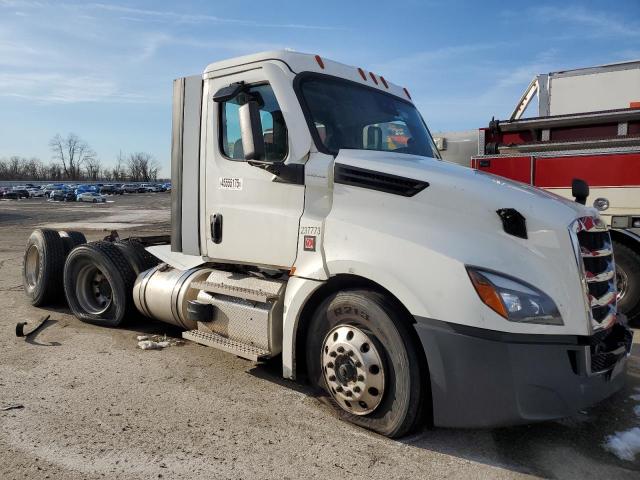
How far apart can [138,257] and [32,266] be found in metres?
2.44

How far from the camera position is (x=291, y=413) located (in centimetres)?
365

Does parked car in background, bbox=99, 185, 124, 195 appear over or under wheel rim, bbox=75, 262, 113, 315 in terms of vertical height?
over

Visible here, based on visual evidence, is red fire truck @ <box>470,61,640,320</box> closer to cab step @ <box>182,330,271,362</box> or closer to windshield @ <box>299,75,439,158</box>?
windshield @ <box>299,75,439,158</box>

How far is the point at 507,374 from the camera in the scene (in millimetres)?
2846

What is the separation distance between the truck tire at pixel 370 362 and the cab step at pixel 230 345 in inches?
21.9

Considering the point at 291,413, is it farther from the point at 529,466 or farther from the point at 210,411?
the point at 529,466

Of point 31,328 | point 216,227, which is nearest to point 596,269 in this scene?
point 216,227

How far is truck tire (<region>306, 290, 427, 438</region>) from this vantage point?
10.3ft

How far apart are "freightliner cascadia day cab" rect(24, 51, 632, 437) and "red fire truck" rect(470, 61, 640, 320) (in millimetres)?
2569

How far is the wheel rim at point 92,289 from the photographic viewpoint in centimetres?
610

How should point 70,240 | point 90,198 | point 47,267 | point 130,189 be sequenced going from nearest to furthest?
1. point 47,267
2. point 70,240
3. point 90,198
4. point 130,189

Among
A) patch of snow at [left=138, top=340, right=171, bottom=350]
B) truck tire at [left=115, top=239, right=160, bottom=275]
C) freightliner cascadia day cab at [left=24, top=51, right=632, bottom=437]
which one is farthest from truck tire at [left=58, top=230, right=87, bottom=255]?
freightliner cascadia day cab at [left=24, top=51, right=632, bottom=437]

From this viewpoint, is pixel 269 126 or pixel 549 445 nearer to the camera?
pixel 549 445

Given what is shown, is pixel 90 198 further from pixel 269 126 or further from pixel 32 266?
pixel 269 126
